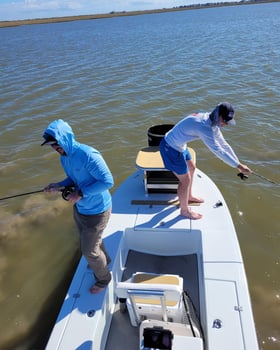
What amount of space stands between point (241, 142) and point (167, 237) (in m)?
4.73

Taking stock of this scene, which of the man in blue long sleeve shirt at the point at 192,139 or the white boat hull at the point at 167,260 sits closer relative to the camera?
the white boat hull at the point at 167,260

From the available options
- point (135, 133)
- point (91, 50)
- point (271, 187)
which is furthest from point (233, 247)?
point (91, 50)

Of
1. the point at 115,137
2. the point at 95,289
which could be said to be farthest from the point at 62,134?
the point at 115,137

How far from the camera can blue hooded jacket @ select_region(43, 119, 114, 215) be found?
2646 mm

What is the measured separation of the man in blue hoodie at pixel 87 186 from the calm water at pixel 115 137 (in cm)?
139

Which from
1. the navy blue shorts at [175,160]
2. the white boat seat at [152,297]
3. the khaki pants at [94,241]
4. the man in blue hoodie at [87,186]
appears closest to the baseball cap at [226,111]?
the navy blue shorts at [175,160]

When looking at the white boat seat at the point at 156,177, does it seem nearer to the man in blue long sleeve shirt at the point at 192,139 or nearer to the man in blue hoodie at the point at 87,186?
the man in blue long sleeve shirt at the point at 192,139

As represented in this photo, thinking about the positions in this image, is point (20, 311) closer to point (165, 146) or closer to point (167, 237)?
point (167, 237)

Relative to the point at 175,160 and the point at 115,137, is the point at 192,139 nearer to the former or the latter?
the point at 175,160

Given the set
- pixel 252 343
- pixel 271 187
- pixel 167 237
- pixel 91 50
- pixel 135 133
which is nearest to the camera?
pixel 252 343

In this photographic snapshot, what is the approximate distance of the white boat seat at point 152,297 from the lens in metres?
2.58

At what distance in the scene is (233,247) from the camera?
3574 millimetres

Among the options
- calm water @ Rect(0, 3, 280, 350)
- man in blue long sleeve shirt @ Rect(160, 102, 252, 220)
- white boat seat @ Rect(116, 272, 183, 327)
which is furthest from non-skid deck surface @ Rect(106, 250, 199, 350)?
calm water @ Rect(0, 3, 280, 350)

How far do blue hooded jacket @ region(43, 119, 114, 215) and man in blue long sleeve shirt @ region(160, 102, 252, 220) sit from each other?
1.29 metres
